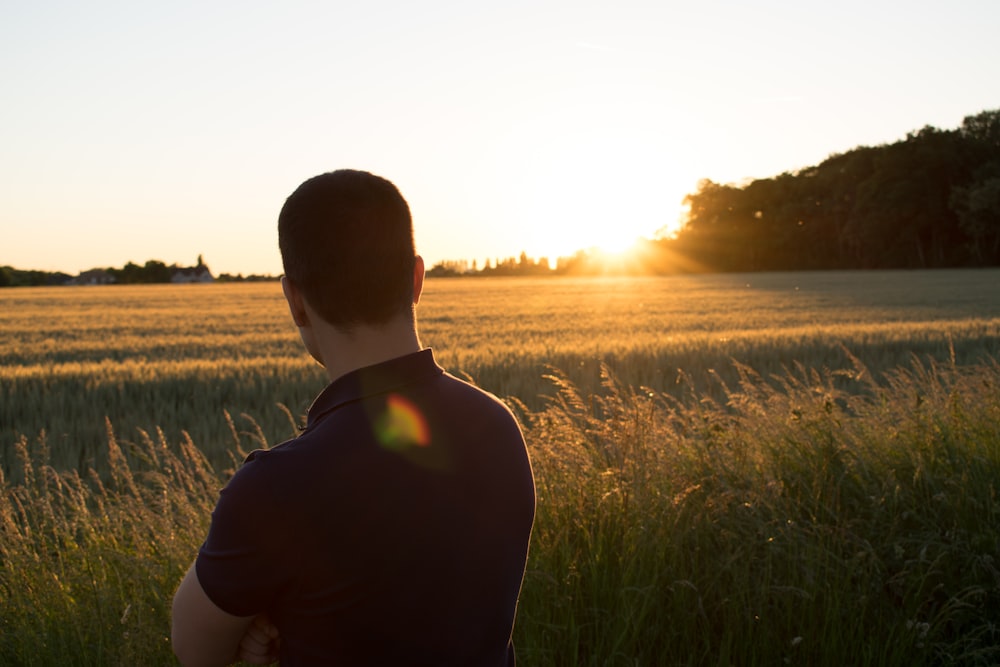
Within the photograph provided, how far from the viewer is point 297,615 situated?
1.50 metres

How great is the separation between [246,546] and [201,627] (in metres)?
0.24

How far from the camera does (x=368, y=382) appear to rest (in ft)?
4.94

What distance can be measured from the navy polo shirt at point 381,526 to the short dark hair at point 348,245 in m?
0.13

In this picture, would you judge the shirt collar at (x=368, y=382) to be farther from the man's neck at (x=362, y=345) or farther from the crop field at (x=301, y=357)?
the crop field at (x=301, y=357)

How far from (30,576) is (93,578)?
1.65 ft

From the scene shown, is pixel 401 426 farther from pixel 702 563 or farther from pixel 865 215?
pixel 865 215

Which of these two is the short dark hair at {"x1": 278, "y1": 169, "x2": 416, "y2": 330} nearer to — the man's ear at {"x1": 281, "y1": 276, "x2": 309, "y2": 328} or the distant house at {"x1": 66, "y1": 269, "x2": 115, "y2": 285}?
the man's ear at {"x1": 281, "y1": 276, "x2": 309, "y2": 328}

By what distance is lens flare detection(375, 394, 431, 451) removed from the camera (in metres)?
1.43

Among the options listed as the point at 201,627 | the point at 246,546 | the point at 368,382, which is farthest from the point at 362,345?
the point at 201,627

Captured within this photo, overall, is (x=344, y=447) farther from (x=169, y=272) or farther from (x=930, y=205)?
(x=169, y=272)

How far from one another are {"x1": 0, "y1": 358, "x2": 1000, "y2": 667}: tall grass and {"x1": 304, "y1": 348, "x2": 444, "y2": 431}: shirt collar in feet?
6.70


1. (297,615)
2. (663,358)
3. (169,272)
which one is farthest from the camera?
(169,272)

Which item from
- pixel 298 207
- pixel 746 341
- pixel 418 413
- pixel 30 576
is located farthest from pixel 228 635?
pixel 746 341

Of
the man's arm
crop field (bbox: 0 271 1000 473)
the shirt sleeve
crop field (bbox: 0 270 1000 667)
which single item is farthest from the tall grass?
the shirt sleeve
